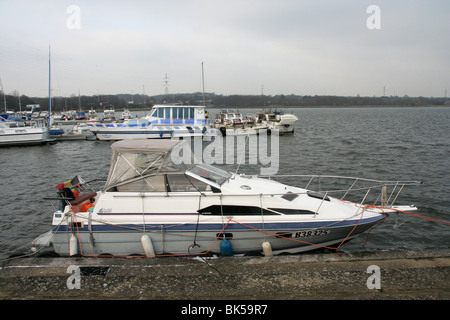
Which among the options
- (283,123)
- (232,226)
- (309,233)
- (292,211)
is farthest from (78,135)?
(309,233)

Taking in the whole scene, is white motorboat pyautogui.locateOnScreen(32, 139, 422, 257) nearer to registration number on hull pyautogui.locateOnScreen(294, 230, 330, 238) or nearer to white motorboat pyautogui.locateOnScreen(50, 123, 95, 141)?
registration number on hull pyautogui.locateOnScreen(294, 230, 330, 238)

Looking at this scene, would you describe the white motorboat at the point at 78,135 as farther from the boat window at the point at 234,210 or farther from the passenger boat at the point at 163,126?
the boat window at the point at 234,210

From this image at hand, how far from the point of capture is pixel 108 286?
4.74 metres

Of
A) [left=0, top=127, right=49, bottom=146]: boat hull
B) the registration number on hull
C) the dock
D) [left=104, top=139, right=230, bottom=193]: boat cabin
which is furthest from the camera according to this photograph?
[left=0, top=127, right=49, bottom=146]: boat hull

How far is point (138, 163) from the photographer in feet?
23.9

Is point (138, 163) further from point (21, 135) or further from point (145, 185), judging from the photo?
point (21, 135)

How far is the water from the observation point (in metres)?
9.74

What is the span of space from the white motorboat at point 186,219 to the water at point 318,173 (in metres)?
2.55

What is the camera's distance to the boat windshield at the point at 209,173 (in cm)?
732

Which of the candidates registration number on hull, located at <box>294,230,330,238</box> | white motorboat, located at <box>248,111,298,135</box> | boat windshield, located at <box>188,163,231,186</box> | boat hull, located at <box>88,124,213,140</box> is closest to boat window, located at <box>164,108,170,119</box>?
boat hull, located at <box>88,124,213,140</box>

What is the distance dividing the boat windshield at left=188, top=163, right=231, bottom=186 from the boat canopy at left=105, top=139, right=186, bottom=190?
321mm

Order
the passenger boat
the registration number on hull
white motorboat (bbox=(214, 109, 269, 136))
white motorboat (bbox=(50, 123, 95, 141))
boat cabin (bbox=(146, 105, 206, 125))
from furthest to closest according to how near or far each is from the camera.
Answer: white motorboat (bbox=(214, 109, 269, 136)) → white motorboat (bbox=(50, 123, 95, 141)) → boat cabin (bbox=(146, 105, 206, 125)) → the passenger boat → the registration number on hull

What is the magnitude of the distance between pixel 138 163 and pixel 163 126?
24786mm

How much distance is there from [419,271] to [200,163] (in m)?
5.07
